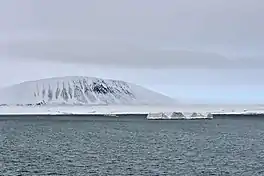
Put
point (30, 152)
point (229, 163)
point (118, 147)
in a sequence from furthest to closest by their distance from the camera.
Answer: point (118, 147)
point (30, 152)
point (229, 163)

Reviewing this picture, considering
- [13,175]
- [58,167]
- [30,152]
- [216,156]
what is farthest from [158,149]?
[13,175]

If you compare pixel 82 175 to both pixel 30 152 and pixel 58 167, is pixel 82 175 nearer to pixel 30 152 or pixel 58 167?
pixel 58 167

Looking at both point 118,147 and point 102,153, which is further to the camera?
point 118,147

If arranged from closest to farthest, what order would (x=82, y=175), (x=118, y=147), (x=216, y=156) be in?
(x=82, y=175), (x=216, y=156), (x=118, y=147)

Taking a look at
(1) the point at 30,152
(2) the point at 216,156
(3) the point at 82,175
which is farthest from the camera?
(1) the point at 30,152

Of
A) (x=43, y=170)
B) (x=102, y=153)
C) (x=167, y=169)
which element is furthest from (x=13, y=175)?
(x=102, y=153)

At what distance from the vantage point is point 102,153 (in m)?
37.1

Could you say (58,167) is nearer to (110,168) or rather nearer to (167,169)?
(110,168)

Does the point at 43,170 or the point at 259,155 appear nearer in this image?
the point at 43,170

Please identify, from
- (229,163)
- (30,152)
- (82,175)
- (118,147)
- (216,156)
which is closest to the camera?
(82,175)

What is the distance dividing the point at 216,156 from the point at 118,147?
9356 millimetres

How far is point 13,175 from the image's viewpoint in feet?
89.2

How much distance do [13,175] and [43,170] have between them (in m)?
1.91

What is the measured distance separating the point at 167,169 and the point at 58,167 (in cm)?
581
